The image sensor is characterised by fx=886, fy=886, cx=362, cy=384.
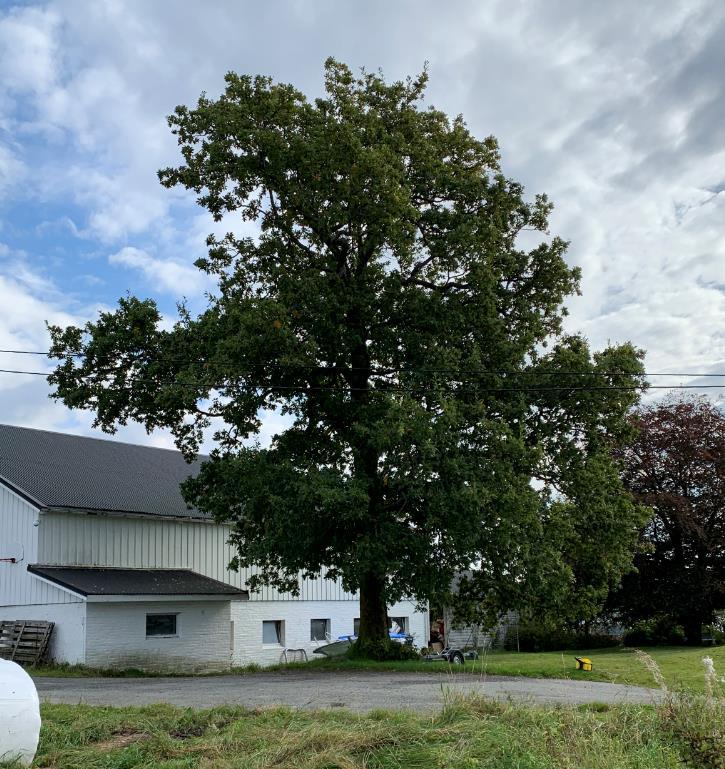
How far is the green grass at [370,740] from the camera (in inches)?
300

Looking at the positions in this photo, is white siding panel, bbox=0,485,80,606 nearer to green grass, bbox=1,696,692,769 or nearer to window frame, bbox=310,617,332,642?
window frame, bbox=310,617,332,642

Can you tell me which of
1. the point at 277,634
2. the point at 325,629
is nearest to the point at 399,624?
the point at 325,629

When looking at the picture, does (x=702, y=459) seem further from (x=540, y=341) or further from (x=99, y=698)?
(x=99, y=698)

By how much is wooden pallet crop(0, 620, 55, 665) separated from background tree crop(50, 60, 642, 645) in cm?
697

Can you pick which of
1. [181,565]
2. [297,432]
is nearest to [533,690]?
[297,432]

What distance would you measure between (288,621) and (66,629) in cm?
1046

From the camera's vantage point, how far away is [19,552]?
1090 inches

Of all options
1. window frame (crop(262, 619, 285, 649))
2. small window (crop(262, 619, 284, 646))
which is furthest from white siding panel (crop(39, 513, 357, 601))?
small window (crop(262, 619, 284, 646))

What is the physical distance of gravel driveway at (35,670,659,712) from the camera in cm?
1277

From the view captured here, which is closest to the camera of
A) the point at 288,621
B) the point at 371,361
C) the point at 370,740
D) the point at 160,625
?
the point at 370,740

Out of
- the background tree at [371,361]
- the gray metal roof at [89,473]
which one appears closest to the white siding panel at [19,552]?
the gray metal roof at [89,473]

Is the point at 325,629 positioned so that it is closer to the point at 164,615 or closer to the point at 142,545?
the point at 164,615

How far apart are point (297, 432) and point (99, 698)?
33.1ft

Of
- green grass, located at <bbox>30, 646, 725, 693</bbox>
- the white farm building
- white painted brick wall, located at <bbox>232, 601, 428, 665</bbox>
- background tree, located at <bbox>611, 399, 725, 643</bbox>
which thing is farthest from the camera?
background tree, located at <bbox>611, 399, 725, 643</bbox>
